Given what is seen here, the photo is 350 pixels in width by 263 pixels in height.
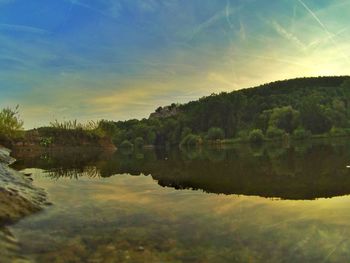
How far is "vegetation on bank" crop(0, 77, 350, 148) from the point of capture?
122750 mm

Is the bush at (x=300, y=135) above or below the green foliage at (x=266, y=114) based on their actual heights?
below

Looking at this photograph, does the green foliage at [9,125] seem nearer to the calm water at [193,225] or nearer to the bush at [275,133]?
the calm water at [193,225]

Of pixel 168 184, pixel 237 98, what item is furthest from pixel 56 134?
pixel 237 98

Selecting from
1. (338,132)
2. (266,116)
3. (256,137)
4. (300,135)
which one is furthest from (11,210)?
(266,116)

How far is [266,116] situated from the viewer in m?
138

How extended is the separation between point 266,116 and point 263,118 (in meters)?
1.46

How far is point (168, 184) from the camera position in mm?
14438

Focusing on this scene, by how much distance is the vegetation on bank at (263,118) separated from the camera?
122750mm

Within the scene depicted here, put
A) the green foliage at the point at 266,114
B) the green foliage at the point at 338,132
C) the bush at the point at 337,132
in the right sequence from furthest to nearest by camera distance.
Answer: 1. the green foliage at the point at 266,114
2. the bush at the point at 337,132
3. the green foliage at the point at 338,132

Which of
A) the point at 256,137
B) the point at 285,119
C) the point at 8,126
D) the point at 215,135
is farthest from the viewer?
the point at 215,135

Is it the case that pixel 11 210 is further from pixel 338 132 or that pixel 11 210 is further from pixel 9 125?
pixel 338 132

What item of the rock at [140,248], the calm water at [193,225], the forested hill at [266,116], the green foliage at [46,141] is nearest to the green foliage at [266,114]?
the forested hill at [266,116]

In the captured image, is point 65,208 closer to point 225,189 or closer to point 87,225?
point 87,225

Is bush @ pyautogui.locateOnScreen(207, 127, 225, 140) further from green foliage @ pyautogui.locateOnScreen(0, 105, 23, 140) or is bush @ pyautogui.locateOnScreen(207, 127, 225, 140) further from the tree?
green foliage @ pyautogui.locateOnScreen(0, 105, 23, 140)
